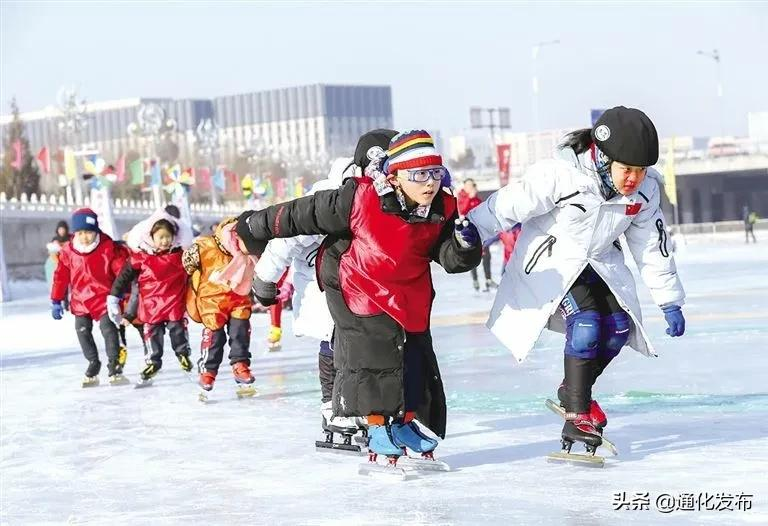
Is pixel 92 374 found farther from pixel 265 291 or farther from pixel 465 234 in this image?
pixel 465 234

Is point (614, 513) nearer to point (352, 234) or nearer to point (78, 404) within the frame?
point (352, 234)

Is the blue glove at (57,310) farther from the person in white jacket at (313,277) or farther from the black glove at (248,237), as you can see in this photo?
the black glove at (248,237)

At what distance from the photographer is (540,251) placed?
5.84 meters

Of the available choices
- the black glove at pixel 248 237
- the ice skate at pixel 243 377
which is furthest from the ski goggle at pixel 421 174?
the ice skate at pixel 243 377

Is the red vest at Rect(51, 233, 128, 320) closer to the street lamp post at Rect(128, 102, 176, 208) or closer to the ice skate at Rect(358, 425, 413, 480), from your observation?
the ice skate at Rect(358, 425, 413, 480)

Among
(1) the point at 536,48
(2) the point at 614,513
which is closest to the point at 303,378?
(2) the point at 614,513

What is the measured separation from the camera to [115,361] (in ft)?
35.7

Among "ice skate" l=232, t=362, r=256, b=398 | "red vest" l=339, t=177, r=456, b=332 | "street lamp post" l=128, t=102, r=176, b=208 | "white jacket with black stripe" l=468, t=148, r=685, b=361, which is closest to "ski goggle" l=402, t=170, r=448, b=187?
"red vest" l=339, t=177, r=456, b=332

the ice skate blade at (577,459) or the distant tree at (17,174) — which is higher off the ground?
the distant tree at (17,174)

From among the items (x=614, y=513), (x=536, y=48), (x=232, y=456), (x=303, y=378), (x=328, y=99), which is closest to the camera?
(x=614, y=513)

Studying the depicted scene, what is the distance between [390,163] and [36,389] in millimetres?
6079

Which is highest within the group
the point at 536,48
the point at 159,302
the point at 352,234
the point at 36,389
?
the point at 536,48

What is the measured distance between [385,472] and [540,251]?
1106 millimetres

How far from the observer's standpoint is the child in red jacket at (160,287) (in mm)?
10180
